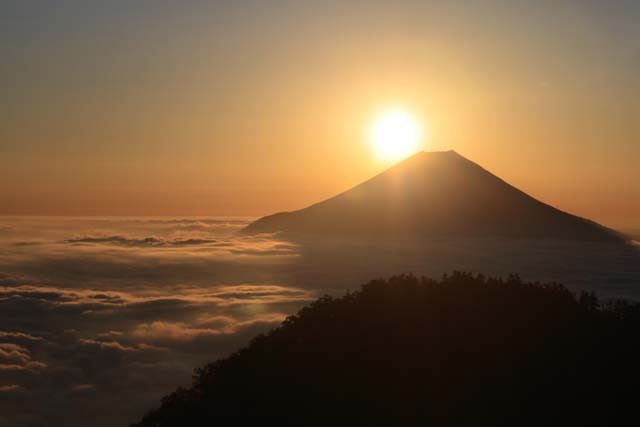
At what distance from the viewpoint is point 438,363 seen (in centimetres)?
3080

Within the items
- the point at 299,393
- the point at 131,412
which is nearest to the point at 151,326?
the point at 131,412

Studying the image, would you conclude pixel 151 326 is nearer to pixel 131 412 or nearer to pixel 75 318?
pixel 75 318

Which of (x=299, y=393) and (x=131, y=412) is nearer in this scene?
(x=299, y=393)

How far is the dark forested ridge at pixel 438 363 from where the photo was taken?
90.7 ft

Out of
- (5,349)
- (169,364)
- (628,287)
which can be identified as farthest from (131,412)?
(628,287)

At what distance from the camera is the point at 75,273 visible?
19238 cm

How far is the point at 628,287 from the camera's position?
14988cm

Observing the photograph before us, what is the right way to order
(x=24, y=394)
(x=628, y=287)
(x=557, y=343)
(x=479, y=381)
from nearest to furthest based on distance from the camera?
(x=479, y=381) → (x=557, y=343) → (x=24, y=394) → (x=628, y=287)

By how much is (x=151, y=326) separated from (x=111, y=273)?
80535mm

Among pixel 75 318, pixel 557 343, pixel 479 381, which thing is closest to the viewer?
pixel 479 381

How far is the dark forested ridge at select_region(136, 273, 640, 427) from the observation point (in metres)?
27.6

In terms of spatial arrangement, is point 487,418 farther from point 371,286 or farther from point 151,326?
point 151,326

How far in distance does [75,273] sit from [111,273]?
1117cm

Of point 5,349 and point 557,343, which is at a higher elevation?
point 557,343
